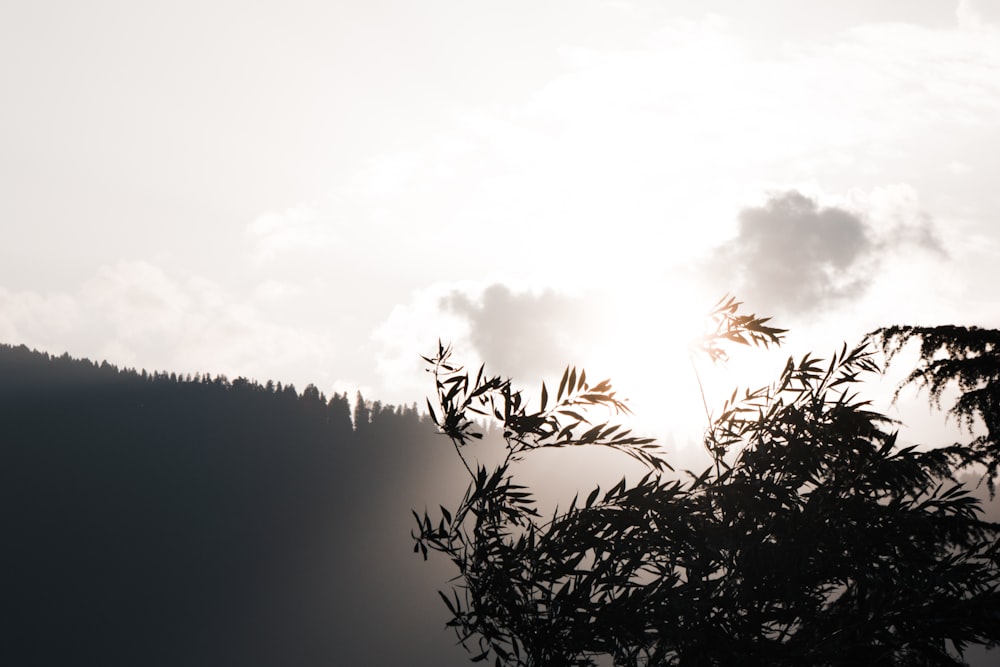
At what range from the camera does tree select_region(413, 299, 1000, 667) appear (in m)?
5.95

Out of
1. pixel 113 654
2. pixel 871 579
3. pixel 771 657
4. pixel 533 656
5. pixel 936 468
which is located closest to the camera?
pixel 771 657

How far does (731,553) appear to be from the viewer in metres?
6.31

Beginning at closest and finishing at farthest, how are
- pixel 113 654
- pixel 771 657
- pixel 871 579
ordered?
pixel 771 657 → pixel 871 579 → pixel 113 654

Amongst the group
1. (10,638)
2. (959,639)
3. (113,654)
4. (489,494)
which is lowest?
(959,639)

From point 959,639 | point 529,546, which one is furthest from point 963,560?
point 529,546

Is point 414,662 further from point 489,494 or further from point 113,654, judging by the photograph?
point 489,494

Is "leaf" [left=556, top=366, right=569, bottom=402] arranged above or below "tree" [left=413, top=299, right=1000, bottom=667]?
above

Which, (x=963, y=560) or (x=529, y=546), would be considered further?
(x=529, y=546)

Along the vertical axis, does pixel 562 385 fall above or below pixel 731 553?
above

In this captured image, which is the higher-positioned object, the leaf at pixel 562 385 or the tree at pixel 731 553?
the leaf at pixel 562 385

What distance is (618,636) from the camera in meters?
6.20

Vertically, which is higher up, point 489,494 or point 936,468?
point 489,494

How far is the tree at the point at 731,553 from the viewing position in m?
5.95

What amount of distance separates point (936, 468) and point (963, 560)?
5.79 ft
